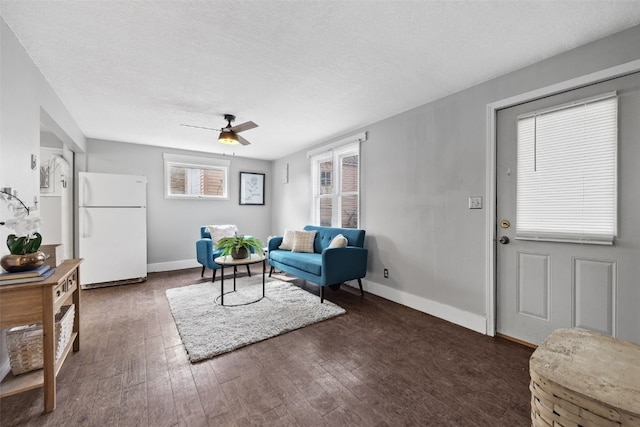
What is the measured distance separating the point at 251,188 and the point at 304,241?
7.88 feet

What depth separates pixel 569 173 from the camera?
6.88ft

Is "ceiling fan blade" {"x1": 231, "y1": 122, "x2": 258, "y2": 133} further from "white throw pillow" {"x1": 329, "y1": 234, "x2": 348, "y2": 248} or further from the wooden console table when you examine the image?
the wooden console table

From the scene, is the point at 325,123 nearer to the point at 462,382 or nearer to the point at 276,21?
the point at 276,21

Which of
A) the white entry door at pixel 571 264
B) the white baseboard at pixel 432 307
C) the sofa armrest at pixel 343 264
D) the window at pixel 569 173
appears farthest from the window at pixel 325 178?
the window at pixel 569 173

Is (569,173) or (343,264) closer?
(569,173)

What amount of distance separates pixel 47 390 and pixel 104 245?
118 inches

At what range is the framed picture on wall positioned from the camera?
5855mm

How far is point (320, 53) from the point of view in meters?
2.06

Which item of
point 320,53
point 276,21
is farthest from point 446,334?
point 276,21

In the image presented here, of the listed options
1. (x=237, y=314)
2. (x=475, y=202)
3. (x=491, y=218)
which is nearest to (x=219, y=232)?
(x=237, y=314)

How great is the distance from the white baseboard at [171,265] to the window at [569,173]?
522cm

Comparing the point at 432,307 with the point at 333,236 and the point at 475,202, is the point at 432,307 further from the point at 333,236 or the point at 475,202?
the point at 333,236

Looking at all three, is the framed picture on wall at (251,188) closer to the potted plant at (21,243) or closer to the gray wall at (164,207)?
the gray wall at (164,207)

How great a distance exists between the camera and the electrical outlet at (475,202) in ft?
8.43
